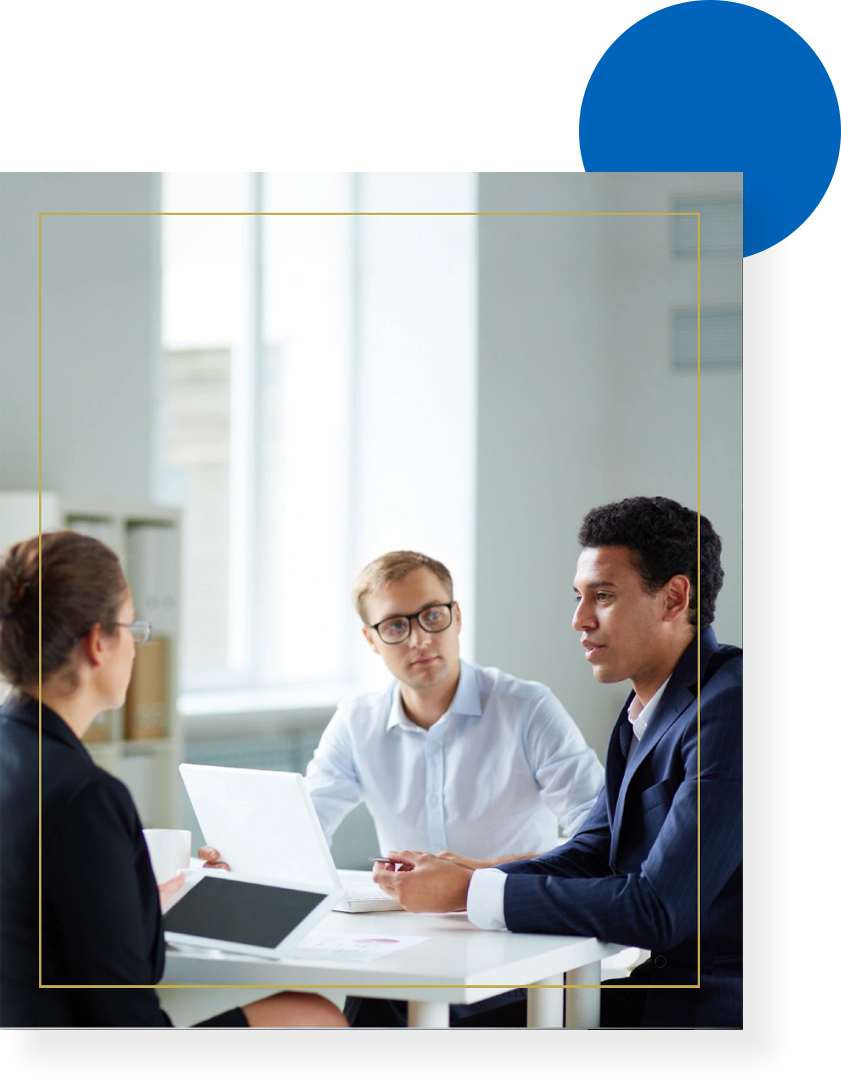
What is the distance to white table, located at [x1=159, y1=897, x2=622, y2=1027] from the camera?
7.16 ft

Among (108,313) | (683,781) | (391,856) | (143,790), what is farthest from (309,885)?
(108,313)

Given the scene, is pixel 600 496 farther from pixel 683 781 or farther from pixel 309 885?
pixel 309 885

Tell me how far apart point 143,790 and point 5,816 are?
0.24 meters

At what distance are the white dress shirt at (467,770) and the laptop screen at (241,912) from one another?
14cm

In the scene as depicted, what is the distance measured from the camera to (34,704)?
2.24m

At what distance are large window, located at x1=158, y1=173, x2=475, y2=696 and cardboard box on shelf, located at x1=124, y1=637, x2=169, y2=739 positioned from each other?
0.16ft

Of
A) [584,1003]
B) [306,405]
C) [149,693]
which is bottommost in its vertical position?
[584,1003]

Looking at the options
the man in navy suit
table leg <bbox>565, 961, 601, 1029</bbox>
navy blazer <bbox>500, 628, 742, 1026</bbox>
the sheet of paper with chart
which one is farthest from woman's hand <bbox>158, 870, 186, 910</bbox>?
table leg <bbox>565, 961, 601, 1029</bbox>

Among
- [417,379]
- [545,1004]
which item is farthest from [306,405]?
[545,1004]

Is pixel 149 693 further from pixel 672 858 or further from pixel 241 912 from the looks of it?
pixel 672 858

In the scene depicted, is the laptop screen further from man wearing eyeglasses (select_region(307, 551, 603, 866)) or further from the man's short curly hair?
the man's short curly hair

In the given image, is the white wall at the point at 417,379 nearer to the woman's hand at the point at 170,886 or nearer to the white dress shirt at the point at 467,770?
the white dress shirt at the point at 467,770

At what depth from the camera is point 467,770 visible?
93.0 inches

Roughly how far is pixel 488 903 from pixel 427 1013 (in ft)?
0.69
